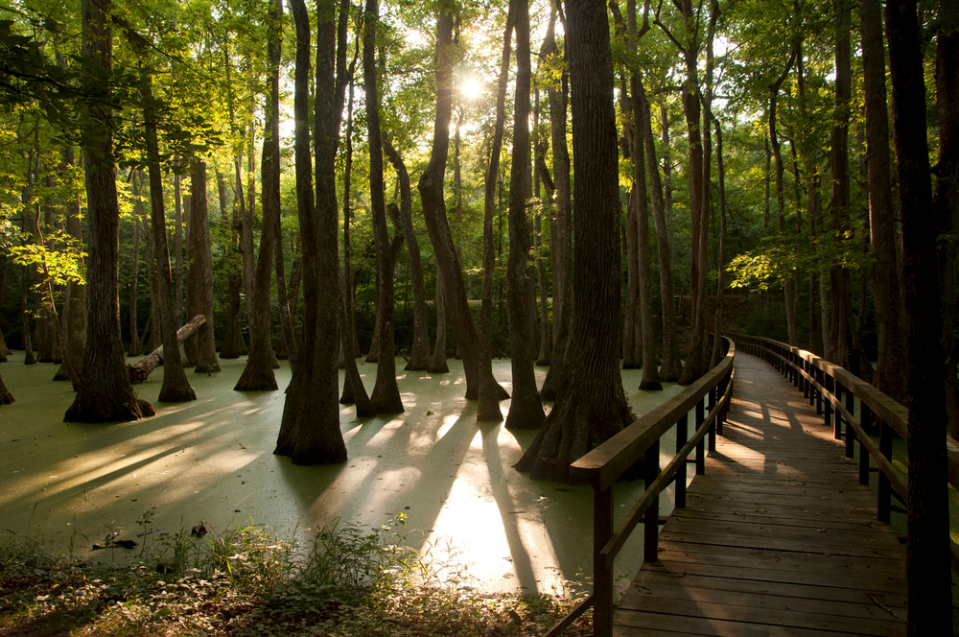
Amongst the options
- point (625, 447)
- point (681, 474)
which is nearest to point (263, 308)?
point (681, 474)

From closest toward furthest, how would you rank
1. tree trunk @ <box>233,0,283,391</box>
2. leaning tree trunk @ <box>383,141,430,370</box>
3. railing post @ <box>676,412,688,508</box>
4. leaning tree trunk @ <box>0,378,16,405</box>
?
railing post @ <box>676,412,688,508</box>, leaning tree trunk @ <box>0,378,16,405</box>, tree trunk @ <box>233,0,283,391</box>, leaning tree trunk @ <box>383,141,430,370</box>

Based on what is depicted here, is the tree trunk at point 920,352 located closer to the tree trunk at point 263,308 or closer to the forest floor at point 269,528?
the forest floor at point 269,528

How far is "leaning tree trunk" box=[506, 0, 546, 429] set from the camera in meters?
9.78

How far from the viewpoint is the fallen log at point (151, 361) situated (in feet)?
52.3

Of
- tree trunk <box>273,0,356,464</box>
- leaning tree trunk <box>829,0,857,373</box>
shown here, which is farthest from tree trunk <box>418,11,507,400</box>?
leaning tree trunk <box>829,0,857,373</box>

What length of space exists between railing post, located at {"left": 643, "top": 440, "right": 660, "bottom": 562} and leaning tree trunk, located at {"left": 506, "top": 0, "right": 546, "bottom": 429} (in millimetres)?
6261

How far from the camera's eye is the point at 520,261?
33.8 feet

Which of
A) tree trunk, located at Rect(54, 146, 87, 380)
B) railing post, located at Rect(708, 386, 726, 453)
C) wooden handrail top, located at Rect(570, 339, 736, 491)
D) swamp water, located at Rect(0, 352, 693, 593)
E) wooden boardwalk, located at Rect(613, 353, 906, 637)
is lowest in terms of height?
swamp water, located at Rect(0, 352, 693, 593)

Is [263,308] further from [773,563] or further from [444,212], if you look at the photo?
[773,563]

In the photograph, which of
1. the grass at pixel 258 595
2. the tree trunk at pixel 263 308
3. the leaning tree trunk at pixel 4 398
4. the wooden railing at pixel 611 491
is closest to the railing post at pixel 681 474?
the wooden railing at pixel 611 491

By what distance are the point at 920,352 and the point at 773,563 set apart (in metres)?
1.53

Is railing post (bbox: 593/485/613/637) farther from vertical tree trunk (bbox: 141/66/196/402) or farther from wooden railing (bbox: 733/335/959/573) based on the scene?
vertical tree trunk (bbox: 141/66/196/402)

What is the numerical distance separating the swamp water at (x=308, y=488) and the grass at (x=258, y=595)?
0.34 m

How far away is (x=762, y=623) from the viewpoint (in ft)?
8.48
